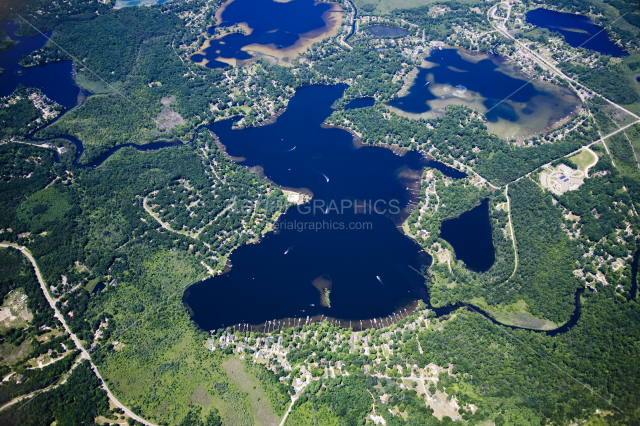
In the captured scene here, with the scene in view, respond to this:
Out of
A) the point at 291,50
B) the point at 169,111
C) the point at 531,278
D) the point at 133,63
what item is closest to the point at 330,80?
the point at 291,50

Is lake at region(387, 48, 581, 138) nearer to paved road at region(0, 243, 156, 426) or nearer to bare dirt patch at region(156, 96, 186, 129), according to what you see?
bare dirt patch at region(156, 96, 186, 129)

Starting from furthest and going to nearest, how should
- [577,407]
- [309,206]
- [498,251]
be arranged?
[309,206]
[498,251]
[577,407]

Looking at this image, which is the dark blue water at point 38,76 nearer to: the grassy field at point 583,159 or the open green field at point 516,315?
the open green field at point 516,315

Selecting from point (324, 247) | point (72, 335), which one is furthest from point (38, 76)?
point (324, 247)

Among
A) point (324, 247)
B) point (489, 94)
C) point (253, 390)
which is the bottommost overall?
point (253, 390)

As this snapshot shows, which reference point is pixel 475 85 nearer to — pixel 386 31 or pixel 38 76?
pixel 386 31

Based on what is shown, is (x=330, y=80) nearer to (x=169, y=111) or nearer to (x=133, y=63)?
(x=169, y=111)

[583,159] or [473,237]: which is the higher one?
[583,159]

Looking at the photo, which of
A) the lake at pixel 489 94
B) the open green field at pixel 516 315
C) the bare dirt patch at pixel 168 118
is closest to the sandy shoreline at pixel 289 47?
the bare dirt patch at pixel 168 118
